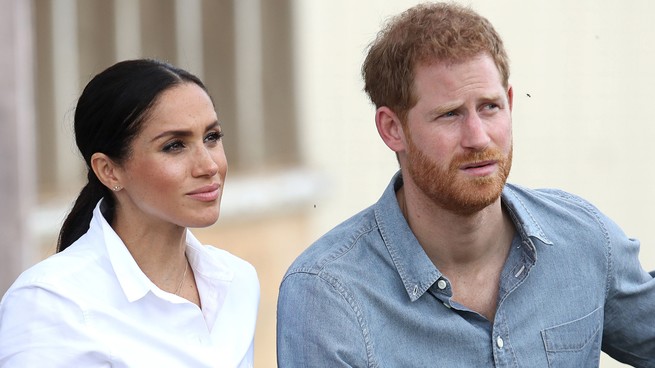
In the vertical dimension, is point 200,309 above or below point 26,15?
below

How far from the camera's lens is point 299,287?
316 centimetres

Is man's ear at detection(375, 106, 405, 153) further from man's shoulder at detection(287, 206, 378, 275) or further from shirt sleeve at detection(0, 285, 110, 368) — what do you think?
shirt sleeve at detection(0, 285, 110, 368)

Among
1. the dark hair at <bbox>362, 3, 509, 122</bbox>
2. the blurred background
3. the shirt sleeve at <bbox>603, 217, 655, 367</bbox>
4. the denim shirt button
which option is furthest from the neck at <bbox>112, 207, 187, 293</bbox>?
the blurred background

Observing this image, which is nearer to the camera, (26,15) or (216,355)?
(216,355)

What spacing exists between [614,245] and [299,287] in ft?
2.34

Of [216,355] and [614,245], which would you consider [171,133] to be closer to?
[216,355]

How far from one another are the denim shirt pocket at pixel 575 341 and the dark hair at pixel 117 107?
0.91 m

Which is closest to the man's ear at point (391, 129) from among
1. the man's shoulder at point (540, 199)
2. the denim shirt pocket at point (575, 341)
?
the man's shoulder at point (540, 199)

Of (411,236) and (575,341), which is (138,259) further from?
(575,341)

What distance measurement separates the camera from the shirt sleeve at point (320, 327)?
308 cm

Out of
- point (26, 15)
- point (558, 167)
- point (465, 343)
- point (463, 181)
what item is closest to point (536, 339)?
point (465, 343)

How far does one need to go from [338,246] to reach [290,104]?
295 cm

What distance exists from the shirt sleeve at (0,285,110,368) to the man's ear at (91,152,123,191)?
1.02ft

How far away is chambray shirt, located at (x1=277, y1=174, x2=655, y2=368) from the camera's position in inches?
123
